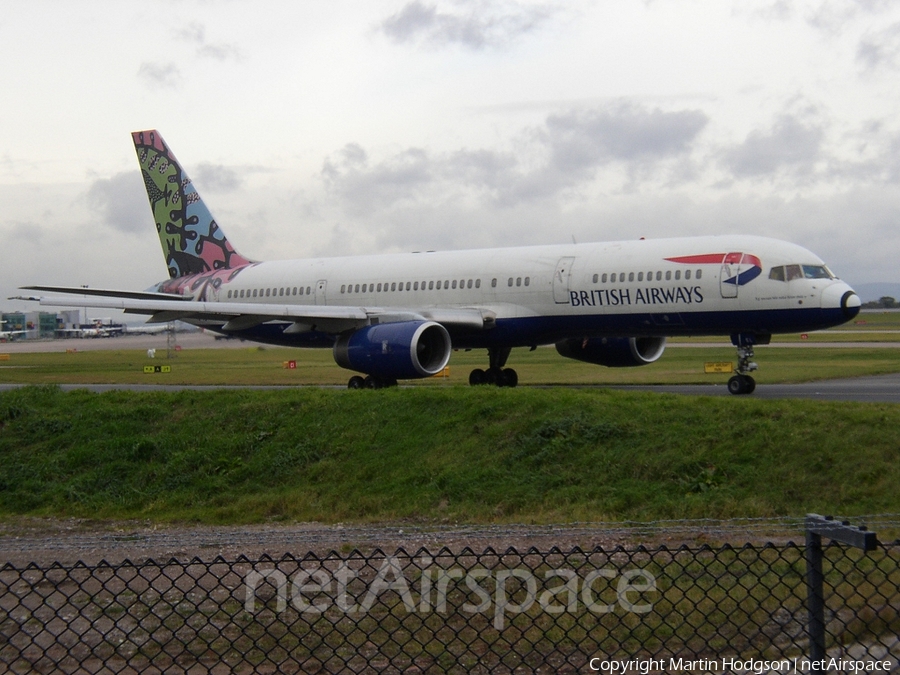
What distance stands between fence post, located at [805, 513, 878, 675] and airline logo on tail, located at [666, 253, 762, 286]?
1678cm

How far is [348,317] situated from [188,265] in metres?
11.5

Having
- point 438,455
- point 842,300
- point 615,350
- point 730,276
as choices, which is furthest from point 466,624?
point 615,350

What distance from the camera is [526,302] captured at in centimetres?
2406

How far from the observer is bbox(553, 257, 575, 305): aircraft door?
23.3 meters

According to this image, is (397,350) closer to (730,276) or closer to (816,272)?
(730,276)

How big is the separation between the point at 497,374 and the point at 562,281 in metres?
3.54

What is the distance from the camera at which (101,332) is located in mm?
138125

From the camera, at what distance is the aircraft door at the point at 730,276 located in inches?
827

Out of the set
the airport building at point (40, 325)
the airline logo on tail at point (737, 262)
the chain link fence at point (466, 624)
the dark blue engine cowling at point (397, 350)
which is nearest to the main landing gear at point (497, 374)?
the dark blue engine cowling at point (397, 350)

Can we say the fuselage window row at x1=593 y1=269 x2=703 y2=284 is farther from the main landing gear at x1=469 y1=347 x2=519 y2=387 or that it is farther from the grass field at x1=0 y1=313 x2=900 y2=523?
the grass field at x1=0 y1=313 x2=900 y2=523

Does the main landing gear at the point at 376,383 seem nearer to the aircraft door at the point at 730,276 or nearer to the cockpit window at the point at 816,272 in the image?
the aircraft door at the point at 730,276

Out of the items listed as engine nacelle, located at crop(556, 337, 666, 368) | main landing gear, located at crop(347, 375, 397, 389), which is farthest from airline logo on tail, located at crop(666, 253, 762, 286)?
main landing gear, located at crop(347, 375, 397, 389)

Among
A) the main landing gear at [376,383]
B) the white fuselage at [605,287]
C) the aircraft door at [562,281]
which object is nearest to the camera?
the white fuselage at [605,287]

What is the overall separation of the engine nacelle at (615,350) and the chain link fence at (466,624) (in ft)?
54.7
